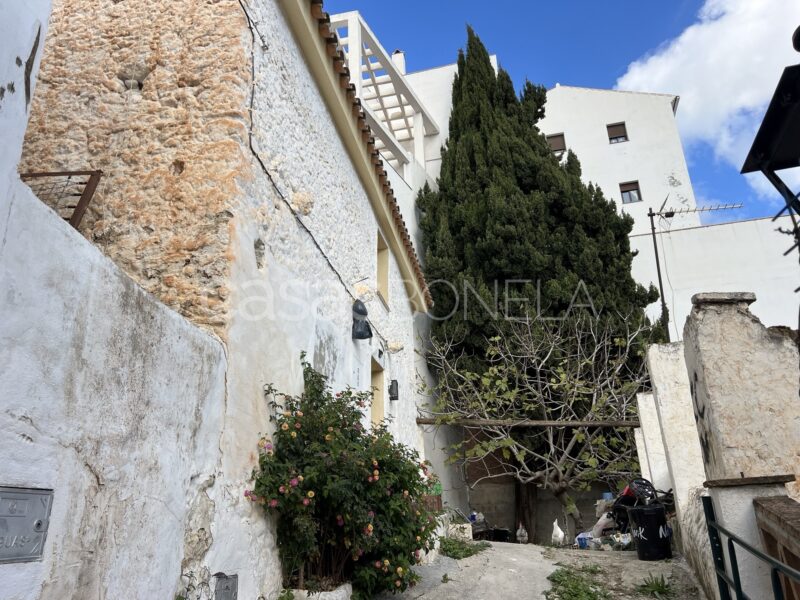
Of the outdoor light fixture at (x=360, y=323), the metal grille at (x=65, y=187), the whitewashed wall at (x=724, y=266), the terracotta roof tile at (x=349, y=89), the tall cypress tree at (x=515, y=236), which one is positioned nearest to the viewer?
the metal grille at (x=65, y=187)

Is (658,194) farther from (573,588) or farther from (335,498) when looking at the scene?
(335,498)

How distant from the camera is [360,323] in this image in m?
6.23

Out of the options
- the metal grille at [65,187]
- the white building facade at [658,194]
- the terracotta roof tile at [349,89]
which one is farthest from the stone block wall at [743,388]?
the white building facade at [658,194]

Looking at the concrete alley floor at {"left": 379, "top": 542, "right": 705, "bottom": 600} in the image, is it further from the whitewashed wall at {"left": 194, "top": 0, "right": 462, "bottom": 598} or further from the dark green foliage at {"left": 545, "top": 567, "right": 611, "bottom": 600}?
the whitewashed wall at {"left": 194, "top": 0, "right": 462, "bottom": 598}

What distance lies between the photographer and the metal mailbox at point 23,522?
6.06ft

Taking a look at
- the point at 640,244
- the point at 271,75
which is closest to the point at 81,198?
the point at 271,75

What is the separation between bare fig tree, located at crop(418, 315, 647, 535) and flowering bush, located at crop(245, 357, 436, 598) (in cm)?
685

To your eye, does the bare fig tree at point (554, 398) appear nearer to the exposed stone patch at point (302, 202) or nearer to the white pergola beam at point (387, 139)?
the white pergola beam at point (387, 139)

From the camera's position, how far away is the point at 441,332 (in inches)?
532

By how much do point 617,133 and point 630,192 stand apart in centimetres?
231

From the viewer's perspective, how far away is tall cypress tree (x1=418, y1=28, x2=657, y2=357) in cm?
1316

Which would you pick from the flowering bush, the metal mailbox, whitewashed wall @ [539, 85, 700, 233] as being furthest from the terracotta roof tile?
whitewashed wall @ [539, 85, 700, 233]

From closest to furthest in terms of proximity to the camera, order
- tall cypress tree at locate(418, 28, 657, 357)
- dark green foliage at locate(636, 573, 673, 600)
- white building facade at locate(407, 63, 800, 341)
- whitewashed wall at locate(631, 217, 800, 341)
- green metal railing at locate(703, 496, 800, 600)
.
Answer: green metal railing at locate(703, 496, 800, 600), dark green foliage at locate(636, 573, 673, 600), tall cypress tree at locate(418, 28, 657, 357), whitewashed wall at locate(631, 217, 800, 341), white building facade at locate(407, 63, 800, 341)

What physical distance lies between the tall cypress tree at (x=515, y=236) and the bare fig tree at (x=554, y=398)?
0.58 m
